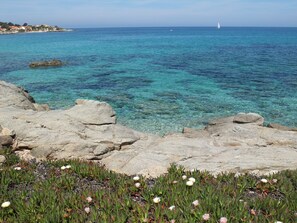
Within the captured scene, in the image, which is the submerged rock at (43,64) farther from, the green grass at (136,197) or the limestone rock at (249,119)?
the green grass at (136,197)

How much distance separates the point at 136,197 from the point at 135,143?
21.5 ft

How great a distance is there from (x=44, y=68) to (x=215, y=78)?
24.8m

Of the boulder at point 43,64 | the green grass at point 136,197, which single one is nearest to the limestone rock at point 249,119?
the green grass at point 136,197

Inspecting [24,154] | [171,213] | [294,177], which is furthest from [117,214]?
[24,154]

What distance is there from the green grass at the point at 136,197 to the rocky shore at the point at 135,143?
1.45m

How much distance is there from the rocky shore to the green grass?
4.77 ft

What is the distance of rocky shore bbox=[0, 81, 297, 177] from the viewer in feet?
34.9

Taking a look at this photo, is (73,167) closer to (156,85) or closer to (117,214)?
(117,214)

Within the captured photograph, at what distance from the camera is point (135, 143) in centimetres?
1432

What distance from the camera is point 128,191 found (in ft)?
26.3

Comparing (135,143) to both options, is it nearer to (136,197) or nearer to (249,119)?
(136,197)

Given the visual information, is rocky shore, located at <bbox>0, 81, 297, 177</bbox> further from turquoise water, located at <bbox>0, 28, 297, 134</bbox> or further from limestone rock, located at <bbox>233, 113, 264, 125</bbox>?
turquoise water, located at <bbox>0, 28, 297, 134</bbox>

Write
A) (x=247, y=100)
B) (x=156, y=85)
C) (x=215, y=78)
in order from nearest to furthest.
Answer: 1. (x=247, y=100)
2. (x=156, y=85)
3. (x=215, y=78)

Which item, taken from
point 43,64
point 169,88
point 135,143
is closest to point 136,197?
point 135,143
